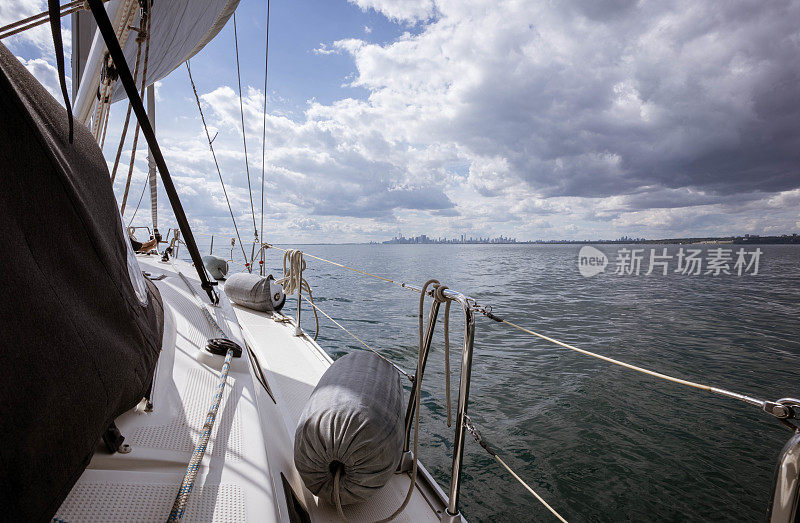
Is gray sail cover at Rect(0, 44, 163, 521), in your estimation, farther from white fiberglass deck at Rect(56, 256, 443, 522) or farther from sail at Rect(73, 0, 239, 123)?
sail at Rect(73, 0, 239, 123)

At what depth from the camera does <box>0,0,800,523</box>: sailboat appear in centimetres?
64

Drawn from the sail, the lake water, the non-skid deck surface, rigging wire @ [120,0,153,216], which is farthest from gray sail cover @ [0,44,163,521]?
the lake water

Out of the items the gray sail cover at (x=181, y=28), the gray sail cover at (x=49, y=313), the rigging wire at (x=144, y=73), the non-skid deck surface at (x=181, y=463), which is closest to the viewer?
the gray sail cover at (x=49, y=313)

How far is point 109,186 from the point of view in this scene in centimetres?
109

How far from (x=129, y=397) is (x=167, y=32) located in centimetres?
377

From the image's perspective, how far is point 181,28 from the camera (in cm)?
323

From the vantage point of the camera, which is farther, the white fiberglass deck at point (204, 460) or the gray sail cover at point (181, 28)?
the gray sail cover at point (181, 28)

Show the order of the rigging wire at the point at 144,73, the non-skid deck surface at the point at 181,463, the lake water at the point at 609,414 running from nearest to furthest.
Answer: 1. the non-skid deck surface at the point at 181,463
2. the rigging wire at the point at 144,73
3. the lake water at the point at 609,414

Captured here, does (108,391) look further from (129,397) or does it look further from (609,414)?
(609,414)

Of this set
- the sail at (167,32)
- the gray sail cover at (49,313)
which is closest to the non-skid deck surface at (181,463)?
the gray sail cover at (49,313)

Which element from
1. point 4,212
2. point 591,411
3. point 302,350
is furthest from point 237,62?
point 591,411

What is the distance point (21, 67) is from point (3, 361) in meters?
0.61

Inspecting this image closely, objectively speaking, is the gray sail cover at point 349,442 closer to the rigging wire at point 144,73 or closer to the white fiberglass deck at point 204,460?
the white fiberglass deck at point 204,460

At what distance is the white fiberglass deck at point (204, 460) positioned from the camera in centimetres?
98
